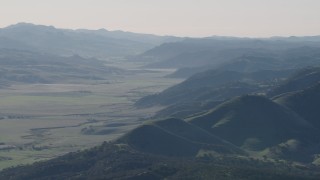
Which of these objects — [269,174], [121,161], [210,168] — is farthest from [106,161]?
[269,174]

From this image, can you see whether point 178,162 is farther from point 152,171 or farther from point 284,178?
point 284,178

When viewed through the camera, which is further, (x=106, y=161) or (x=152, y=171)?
(x=106, y=161)

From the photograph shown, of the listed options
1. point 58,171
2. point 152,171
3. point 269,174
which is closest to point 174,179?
Result: point 152,171

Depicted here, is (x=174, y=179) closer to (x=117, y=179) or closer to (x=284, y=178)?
(x=117, y=179)

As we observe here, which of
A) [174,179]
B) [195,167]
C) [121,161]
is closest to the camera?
[174,179]

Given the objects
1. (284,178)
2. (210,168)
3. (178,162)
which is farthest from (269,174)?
(178,162)

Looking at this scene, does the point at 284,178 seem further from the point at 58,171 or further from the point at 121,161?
the point at 58,171

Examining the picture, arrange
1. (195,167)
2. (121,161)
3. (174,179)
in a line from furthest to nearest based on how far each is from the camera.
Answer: (121,161)
(195,167)
(174,179)
